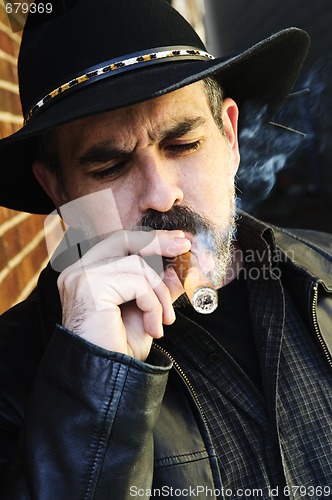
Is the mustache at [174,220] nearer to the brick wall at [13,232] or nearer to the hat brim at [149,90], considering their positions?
the hat brim at [149,90]

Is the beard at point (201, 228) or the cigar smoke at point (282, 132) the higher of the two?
the cigar smoke at point (282, 132)

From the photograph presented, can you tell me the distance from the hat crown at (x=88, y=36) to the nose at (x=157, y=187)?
37cm

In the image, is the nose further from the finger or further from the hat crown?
the hat crown

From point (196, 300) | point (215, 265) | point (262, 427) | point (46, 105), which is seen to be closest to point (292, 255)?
point (215, 265)

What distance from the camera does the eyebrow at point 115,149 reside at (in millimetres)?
2057

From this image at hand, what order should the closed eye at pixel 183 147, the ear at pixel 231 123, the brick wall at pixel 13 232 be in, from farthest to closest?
the brick wall at pixel 13 232
the ear at pixel 231 123
the closed eye at pixel 183 147

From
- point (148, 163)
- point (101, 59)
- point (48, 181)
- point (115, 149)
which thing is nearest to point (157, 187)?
point (148, 163)

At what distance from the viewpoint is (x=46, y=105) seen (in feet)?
6.56

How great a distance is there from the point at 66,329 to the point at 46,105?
0.76m

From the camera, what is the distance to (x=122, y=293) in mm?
1812

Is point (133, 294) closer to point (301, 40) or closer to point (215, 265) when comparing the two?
point (215, 265)

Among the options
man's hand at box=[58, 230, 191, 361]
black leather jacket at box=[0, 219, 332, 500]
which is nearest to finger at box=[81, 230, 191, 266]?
man's hand at box=[58, 230, 191, 361]

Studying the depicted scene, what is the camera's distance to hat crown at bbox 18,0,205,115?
1969mm

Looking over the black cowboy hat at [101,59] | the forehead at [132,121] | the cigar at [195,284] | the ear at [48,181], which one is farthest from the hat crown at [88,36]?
the cigar at [195,284]
